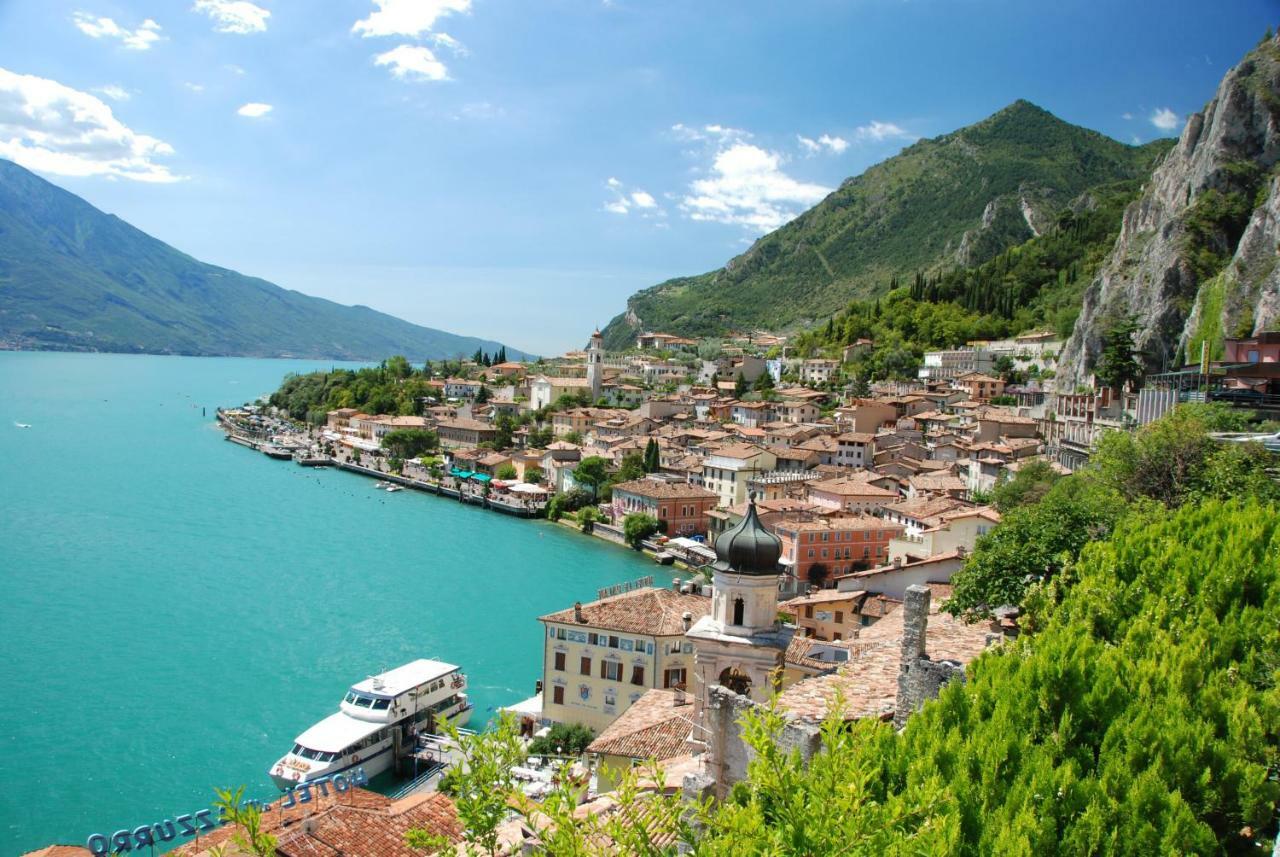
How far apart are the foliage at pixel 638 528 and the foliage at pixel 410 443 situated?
34485mm

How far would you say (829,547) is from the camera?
126ft

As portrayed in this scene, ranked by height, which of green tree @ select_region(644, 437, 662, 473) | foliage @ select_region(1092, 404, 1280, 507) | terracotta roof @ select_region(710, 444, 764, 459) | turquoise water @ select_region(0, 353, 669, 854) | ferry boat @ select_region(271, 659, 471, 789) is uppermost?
foliage @ select_region(1092, 404, 1280, 507)

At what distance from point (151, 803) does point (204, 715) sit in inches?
186

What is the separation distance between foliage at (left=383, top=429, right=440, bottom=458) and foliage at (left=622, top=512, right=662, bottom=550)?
34485 millimetres

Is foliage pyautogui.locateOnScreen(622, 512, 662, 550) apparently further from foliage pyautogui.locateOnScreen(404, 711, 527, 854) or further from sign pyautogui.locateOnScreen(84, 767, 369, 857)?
foliage pyautogui.locateOnScreen(404, 711, 527, 854)

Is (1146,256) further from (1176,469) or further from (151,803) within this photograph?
(151,803)

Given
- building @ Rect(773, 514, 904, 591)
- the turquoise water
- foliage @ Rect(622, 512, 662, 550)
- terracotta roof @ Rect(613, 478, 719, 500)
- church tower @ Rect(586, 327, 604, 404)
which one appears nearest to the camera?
the turquoise water

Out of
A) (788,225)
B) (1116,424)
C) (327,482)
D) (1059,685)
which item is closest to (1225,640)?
(1059,685)

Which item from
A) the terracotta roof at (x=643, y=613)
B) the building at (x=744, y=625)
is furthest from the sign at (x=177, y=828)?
the building at (x=744, y=625)

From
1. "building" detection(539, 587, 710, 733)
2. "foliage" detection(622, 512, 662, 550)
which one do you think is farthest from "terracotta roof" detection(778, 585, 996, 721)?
"foliage" detection(622, 512, 662, 550)

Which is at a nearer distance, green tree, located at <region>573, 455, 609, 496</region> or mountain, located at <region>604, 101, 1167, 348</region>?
green tree, located at <region>573, 455, 609, 496</region>

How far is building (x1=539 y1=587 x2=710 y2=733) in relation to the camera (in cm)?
2186

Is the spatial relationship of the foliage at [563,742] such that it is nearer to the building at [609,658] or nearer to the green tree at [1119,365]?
the building at [609,658]

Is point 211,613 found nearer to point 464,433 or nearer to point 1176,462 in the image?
point 1176,462
